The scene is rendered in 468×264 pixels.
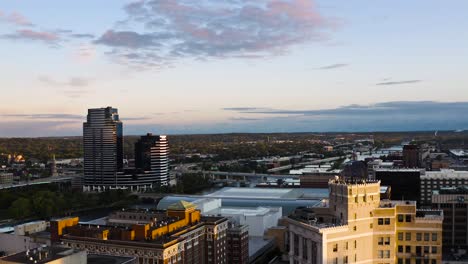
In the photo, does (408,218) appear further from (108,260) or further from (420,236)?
(108,260)

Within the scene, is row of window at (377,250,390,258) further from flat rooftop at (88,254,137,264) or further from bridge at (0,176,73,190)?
bridge at (0,176,73,190)

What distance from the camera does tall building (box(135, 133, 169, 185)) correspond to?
162250 mm

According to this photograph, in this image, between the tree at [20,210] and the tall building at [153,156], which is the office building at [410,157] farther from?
the tree at [20,210]

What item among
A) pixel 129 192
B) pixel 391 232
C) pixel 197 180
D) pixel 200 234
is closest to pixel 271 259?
pixel 200 234

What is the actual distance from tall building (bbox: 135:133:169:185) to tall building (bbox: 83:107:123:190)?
6279mm

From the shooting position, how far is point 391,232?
3053 centimetres

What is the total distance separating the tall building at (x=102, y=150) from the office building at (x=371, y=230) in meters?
133

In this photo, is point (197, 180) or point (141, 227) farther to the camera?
point (197, 180)

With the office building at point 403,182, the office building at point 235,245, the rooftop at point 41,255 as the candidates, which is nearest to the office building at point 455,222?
the office building at point 403,182

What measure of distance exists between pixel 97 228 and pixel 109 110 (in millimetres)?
113468

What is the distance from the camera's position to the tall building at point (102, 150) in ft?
520

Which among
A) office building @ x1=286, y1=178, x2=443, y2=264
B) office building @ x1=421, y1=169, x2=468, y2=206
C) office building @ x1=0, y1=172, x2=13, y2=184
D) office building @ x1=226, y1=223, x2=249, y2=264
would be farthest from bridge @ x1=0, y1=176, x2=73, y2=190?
office building @ x1=286, y1=178, x2=443, y2=264

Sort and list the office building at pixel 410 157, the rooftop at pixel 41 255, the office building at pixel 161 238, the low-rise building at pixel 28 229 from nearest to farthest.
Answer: the rooftop at pixel 41 255 < the office building at pixel 161 238 < the low-rise building at pixel 28 229 < the office building at pixel 410 157

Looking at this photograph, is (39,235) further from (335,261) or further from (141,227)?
(335,261)
